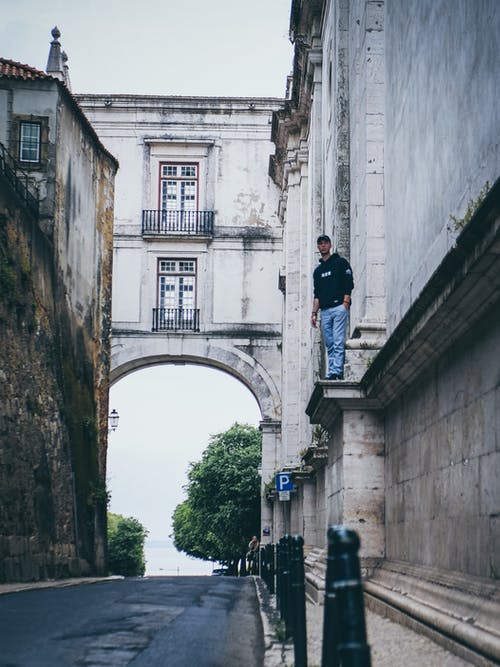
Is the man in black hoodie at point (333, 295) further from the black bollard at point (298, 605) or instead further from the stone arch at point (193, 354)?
the stone arch at point (193, 354)

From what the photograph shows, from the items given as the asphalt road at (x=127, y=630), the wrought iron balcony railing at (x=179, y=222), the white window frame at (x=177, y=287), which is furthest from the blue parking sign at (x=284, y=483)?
the wrought iron balcony railing at (x=179, y=222)

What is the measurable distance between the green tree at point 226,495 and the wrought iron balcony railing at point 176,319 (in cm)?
1264

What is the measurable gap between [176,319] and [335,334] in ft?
82.9

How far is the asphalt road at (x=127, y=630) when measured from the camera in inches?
281

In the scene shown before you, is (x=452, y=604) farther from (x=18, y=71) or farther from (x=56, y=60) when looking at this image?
(x=56, y=60)

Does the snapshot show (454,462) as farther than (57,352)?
No

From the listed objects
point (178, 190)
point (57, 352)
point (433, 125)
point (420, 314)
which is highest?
point (178, 190)

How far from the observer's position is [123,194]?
37.2m

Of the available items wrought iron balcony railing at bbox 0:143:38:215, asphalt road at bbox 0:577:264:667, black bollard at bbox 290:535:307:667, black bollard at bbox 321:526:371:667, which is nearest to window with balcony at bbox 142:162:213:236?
wrought iron balcony railing at bbox 0:143:38:215

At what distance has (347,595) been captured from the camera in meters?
→ 3.30

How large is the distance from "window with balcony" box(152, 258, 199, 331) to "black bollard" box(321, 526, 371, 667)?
32.9 m

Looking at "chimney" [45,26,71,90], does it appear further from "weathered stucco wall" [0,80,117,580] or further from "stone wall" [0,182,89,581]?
"stone wall" [0,182,89,581]

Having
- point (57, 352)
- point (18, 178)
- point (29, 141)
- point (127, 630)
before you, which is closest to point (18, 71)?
point (29, 141)

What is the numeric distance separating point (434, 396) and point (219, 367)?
29.6 m
